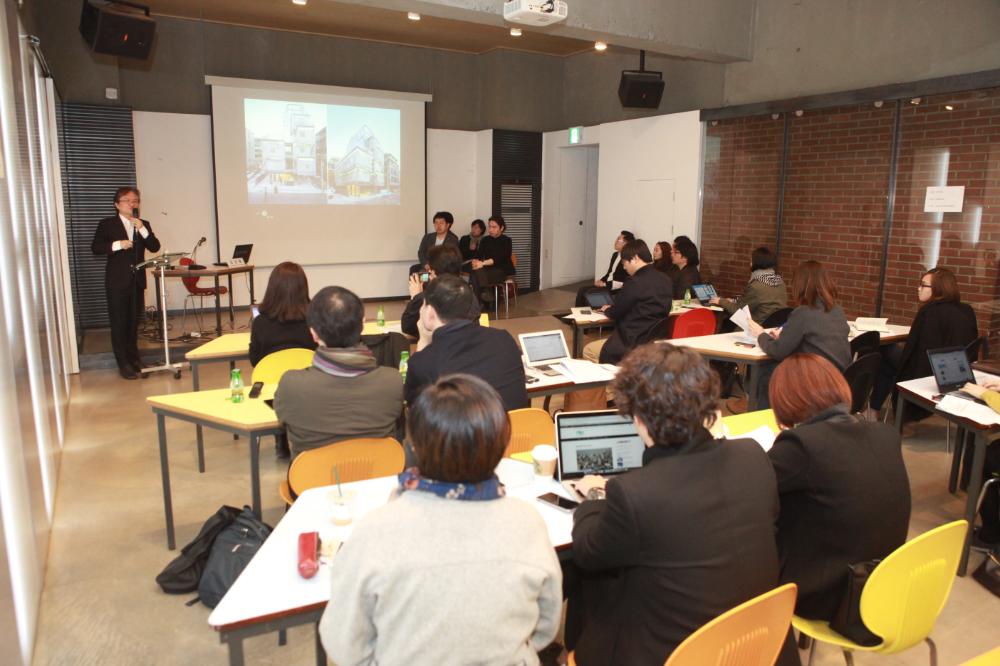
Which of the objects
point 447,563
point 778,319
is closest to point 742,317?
point 778,319

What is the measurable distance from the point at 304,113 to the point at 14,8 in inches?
203

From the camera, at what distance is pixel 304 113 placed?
Result: 9.39 metres

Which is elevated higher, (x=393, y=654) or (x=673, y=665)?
(x=393, y=654)

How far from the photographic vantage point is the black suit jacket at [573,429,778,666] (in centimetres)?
157

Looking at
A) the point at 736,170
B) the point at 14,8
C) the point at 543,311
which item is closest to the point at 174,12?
the point at 14,8

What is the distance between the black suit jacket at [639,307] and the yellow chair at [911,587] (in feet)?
10.5

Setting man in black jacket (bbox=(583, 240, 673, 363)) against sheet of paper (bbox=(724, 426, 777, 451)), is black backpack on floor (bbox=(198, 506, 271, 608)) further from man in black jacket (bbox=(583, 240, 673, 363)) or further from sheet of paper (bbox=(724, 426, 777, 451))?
man in black jacket (bbox=(583, 240, 673, 363))

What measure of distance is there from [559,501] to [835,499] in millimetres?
815

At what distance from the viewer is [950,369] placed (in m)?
3.87

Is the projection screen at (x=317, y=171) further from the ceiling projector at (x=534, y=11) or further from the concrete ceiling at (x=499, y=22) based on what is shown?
the ceiling projector at (x=534, y=11)

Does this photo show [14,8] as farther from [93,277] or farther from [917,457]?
[917,457]

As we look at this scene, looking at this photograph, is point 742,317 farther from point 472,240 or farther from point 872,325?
point 472,240

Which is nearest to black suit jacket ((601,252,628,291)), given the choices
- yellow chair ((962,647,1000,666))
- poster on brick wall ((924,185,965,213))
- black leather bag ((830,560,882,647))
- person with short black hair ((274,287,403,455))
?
poster on brick wall ((924,185,965,213))

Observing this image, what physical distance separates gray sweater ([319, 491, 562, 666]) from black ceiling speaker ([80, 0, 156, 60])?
630 cm
